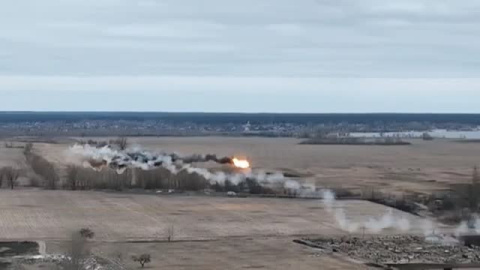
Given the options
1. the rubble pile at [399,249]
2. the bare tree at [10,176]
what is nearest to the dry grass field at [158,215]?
the rubble pile at [399,249]

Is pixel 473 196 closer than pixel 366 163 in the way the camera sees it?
Yes

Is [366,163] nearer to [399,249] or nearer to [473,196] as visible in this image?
[473,196]

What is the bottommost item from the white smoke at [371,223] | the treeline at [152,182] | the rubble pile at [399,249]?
the rubble pile at [399,249]

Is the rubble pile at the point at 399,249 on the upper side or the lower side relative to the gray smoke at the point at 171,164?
lower

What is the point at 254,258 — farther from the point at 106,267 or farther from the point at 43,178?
the point at 43,178

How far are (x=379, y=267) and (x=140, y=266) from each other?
12.5 metres

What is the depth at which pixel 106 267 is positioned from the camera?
173ft

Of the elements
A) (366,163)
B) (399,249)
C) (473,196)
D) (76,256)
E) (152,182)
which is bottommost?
(399,249)

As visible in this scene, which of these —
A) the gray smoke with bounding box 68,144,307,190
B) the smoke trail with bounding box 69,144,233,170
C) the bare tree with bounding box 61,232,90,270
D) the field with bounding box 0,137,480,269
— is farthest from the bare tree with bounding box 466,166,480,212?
the smoke trail with bounding box 69,144,233,170

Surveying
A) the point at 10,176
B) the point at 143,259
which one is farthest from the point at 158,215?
the point at 10,176

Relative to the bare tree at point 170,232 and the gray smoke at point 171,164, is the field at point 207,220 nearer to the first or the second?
the bare tree at point 170,232

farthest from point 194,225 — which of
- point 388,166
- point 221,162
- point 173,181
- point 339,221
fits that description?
point 388,166

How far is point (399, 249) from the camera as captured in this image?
61219 mm

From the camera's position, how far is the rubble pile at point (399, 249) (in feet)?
189
